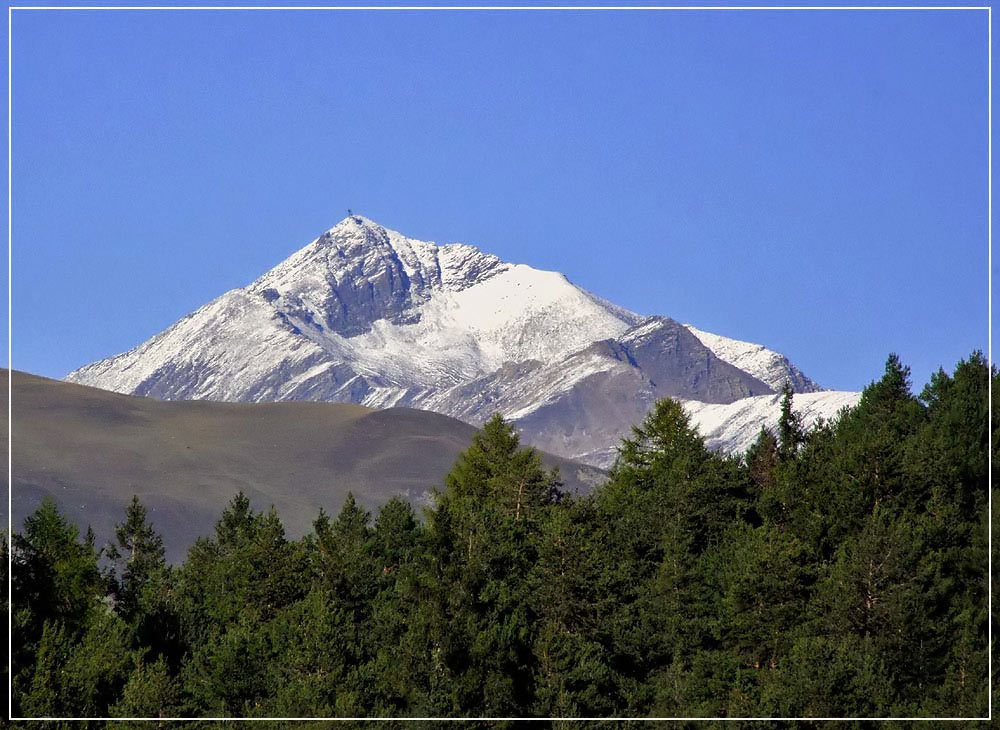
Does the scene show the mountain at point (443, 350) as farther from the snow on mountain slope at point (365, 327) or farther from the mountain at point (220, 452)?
the mountain at point (220, 452)

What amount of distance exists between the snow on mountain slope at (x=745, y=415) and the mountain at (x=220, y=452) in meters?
4.66

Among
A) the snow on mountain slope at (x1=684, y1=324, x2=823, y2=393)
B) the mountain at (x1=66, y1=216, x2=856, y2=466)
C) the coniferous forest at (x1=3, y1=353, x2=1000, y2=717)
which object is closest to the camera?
the snow on mountain slope at (x1=684, y1=324, x2=823, y2=393)

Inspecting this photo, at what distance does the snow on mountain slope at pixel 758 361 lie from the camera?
130 ft

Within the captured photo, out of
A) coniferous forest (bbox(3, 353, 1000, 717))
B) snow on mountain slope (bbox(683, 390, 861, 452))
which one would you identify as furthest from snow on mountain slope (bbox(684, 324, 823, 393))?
snow on mountain slope (bbox(683, 390, 861, 452))

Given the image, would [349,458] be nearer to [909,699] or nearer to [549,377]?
[549,377]

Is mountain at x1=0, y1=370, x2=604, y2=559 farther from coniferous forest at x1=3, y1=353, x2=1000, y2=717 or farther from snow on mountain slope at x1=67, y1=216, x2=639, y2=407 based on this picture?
coniferous forest at x1=3, y1=353, x2=1000, y2=717

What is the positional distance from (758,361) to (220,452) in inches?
1134

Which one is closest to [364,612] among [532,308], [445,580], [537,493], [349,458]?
[445,580]

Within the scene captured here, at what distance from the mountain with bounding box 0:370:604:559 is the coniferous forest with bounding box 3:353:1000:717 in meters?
3.67

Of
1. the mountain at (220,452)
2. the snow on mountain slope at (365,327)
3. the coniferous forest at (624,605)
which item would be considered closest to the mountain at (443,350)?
the snow on mountain slope at (365,327)

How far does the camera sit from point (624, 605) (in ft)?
163

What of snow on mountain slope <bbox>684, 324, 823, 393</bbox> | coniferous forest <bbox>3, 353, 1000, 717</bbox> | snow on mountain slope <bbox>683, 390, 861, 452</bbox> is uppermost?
snow on mountain slope <bbox>683, 390, 861, 452</bbox>

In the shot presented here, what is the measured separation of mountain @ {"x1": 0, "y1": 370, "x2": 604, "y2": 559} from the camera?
182 feet

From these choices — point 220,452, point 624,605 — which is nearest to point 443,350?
point 624,605
